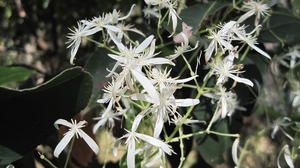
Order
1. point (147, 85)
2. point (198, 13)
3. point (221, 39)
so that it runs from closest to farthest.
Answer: point (147, 85)
point (221, 39)
point (198, 13)

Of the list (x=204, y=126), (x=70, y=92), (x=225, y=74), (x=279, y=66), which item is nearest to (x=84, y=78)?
(x=70, y=92)

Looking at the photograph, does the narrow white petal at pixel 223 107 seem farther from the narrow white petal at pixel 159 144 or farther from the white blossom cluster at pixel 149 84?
the narrow white petal at pixel 159 144

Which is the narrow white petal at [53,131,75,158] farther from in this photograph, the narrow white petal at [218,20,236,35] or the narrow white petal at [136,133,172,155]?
the narrow white petal at [218,20,236,35]

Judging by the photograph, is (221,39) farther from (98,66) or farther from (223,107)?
(98,66)

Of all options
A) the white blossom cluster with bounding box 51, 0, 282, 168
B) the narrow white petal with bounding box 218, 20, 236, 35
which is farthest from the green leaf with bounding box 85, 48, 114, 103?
the narrow white petal with bounding box 218, 20, 236, 35

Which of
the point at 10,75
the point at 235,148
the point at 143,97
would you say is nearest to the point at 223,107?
the point at 235,148

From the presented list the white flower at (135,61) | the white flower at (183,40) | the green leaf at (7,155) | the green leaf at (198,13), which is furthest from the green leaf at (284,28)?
the green leaf at (7,155)
